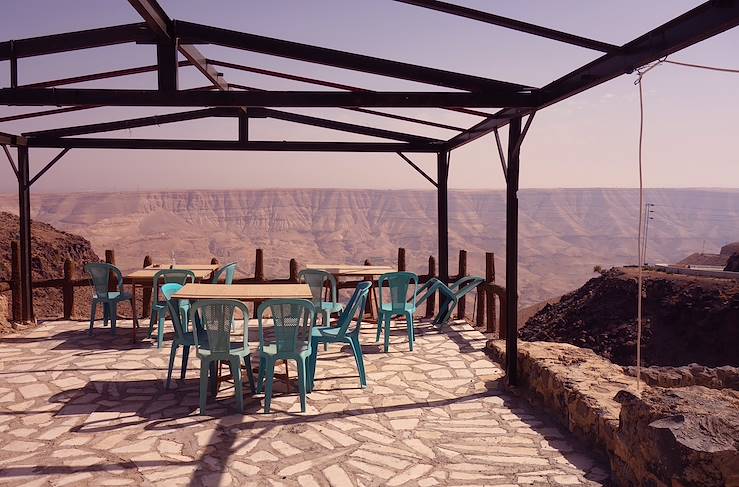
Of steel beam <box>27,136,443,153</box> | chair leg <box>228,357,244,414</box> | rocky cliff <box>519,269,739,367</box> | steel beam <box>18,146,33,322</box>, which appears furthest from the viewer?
rocky cliff <box>519,269,739,367</box>

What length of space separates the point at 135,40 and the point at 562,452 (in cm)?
422

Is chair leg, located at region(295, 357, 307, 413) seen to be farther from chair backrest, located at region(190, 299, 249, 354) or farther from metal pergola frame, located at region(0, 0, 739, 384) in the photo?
metal pergola frame, located at region(0, 0, 739, 384)

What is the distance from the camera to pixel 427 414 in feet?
14.9

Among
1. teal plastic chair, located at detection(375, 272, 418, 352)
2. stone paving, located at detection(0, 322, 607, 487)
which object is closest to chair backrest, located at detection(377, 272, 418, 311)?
teal plastic chair, located at detection(375, 272, 418, 352)

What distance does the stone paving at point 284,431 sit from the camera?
3.40 m

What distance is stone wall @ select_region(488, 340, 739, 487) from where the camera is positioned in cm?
267

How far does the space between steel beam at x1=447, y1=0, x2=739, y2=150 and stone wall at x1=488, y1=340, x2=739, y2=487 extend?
183 centimetres

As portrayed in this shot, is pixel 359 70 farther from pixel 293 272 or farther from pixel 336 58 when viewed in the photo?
pixel 293 272

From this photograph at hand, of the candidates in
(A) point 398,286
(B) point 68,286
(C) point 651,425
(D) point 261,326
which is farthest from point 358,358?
(B) point 68,286

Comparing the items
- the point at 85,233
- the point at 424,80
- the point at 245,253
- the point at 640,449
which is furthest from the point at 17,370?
the point at 85,233

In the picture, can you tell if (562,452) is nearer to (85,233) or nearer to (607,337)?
(607,337)

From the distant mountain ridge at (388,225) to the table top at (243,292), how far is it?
5571 cm

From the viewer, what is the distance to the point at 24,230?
27.2 ft

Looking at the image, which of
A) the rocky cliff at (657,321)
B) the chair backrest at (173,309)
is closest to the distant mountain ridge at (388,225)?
the rocky cliff at (657,321)
